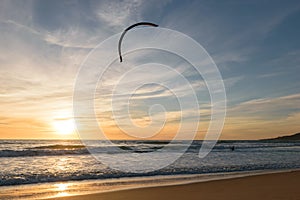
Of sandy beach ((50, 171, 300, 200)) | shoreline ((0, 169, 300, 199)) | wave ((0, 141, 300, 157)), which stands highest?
wave ((0, 141, 300, 157))

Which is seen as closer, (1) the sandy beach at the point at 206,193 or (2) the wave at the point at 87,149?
(1) the sandy beach at the point at 206,193

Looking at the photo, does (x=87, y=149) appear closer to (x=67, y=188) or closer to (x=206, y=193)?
(x=67, y=188)

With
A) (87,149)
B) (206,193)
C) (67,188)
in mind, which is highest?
(87,149)

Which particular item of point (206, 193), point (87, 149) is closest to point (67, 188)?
point (206, 193)

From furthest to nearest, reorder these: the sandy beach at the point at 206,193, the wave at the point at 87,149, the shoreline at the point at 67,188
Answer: the wave at the point at 87,149 → the shoreline at the point at 67,188 → the sandy beach at the point at 206,193

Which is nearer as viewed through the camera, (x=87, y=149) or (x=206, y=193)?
(x=206, y=193)

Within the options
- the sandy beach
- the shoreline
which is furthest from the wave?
the sandy beach

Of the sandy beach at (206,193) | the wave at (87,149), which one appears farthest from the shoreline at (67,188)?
the wave at (87,149)

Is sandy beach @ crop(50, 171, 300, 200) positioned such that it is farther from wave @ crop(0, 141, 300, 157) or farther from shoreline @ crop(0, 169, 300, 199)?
wave @ crop(0, 141, 300, 157)

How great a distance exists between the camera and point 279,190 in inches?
362

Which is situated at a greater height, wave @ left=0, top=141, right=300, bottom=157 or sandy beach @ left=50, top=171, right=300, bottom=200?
wave @ left=0, top=141, right=300, bottom=157

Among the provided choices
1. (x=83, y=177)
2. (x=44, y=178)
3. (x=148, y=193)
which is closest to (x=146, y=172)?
(x=83, y=177)

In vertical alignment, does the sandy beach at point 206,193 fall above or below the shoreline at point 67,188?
below

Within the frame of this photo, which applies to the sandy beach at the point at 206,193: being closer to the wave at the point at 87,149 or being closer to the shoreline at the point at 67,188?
the shoreline at the point at 67,188
